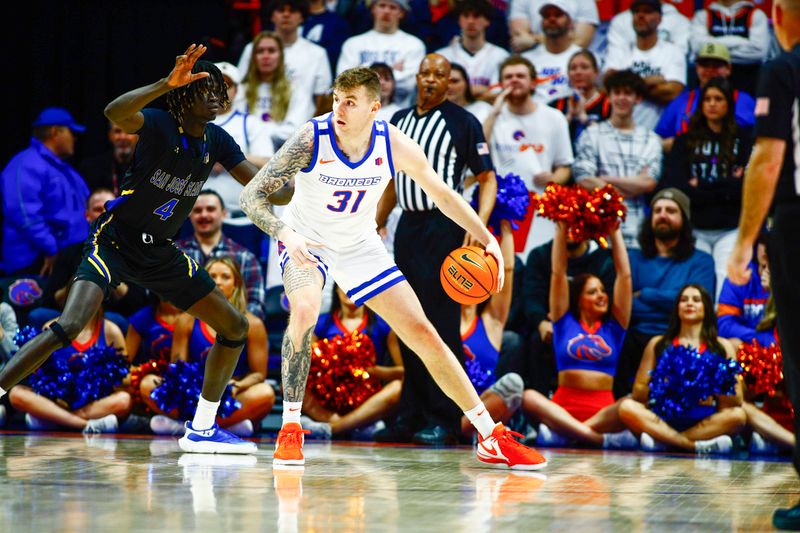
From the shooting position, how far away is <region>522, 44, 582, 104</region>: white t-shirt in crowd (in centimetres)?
950

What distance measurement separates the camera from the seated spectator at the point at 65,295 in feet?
26.6

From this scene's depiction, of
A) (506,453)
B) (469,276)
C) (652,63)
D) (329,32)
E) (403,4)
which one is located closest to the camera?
(506,453)

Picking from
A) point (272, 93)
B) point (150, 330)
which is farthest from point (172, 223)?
point (272, 93)

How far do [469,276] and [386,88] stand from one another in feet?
12.8

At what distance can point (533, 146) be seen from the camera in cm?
878

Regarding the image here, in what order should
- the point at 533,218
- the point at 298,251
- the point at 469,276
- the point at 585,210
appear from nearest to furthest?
1. the point at 298,251
2. the point at 469,276
3. the point at 585,210
4. the point at 533,218

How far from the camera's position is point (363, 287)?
17.6ft

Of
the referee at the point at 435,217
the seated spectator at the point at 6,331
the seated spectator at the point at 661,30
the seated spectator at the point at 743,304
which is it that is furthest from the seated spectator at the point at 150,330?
the seated spectator at the point at 661,30

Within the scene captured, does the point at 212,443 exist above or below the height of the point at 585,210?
below

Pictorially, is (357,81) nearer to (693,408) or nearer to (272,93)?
(693,408)

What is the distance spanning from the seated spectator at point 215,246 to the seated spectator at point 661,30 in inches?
152

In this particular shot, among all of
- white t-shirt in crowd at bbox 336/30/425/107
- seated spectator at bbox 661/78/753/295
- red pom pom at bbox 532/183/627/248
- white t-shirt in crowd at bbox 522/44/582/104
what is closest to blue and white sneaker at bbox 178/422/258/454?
red pom pom at bbox 532/183/627/248

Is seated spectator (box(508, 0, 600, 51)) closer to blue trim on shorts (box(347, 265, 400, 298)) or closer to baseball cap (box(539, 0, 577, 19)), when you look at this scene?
baseball cap (box(539, 0, 577, 19))

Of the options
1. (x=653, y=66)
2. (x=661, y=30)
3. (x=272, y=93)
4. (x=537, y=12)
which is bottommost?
(x=272, y=93)
